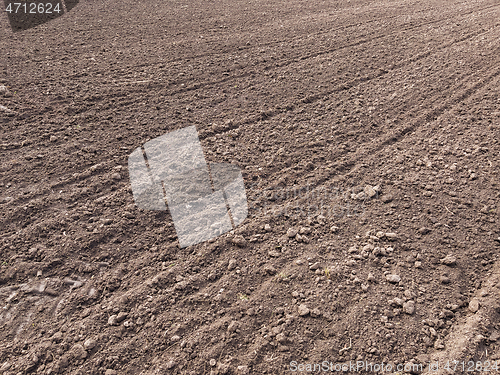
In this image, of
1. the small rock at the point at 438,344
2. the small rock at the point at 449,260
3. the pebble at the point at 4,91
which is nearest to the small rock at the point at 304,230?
the small rock at the point at 449,260

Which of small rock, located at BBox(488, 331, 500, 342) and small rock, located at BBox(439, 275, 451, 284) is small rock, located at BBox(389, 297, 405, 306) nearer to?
small rock, located at BBox(439, 275, 451, 284)

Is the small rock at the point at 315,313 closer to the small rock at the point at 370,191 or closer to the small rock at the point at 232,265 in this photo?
the small rock at the point at 232,265

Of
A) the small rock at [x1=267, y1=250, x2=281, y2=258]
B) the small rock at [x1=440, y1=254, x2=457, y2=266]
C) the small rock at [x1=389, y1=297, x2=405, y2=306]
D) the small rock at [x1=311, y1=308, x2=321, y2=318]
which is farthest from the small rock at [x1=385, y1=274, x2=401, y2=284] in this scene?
the small rock at [x1=267, y1=250, x2=281, y2=258]

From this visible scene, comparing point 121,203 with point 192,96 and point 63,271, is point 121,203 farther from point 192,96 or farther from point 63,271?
point 192,96

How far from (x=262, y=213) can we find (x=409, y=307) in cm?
166

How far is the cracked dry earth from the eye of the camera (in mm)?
2639

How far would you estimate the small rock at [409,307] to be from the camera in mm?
2717

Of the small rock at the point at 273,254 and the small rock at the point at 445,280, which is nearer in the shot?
the small rock at the point at 445,280

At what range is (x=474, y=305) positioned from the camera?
2.74m

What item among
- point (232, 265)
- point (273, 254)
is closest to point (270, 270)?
point (273, 254)

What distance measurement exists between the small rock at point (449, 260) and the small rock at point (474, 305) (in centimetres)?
36

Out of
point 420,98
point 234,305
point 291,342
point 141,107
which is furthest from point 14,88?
point 420,98

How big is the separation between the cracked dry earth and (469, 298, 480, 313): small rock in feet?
0.07

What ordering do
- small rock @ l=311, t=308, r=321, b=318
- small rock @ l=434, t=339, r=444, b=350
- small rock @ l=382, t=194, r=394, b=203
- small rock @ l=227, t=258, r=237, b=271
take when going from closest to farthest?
small rock @ l=434, t=339, r=444, b=350 < small rock @ l=311, t=308, r=321, b=318 < small rock @ l=227, t=258, r=237, b=271 < small rock @ l=382, t=194, r=394, b=203
